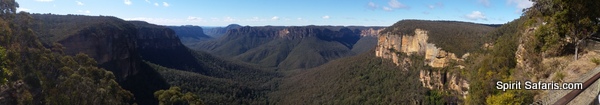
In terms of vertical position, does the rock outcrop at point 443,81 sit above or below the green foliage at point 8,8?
below

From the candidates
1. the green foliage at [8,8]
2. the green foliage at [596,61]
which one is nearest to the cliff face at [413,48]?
the green foliage at [596,61]

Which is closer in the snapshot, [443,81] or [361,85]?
[443,81]

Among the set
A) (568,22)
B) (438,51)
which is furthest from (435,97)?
(568,22)

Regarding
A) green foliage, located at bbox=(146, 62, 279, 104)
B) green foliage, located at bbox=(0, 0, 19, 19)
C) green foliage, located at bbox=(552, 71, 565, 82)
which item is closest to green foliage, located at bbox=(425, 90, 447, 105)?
green foliage, located at bbox=(146, 62, 279, 104)

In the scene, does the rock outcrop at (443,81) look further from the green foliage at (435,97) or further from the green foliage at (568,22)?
the green foliage at (568,22)

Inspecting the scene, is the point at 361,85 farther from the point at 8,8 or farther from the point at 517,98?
the point at 8,8

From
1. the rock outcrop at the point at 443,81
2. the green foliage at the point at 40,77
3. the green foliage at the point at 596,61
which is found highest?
the green foliage at the point at 596,61

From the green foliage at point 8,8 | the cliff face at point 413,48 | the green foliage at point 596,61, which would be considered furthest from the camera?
the cliff face at point 413,48

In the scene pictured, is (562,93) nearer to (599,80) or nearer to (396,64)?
(599,80)

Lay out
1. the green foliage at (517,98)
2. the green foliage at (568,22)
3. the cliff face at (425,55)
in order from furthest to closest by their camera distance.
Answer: the cliff face at (425,55)
the green foliage at (568,22)
the green foliage at (517,98)
